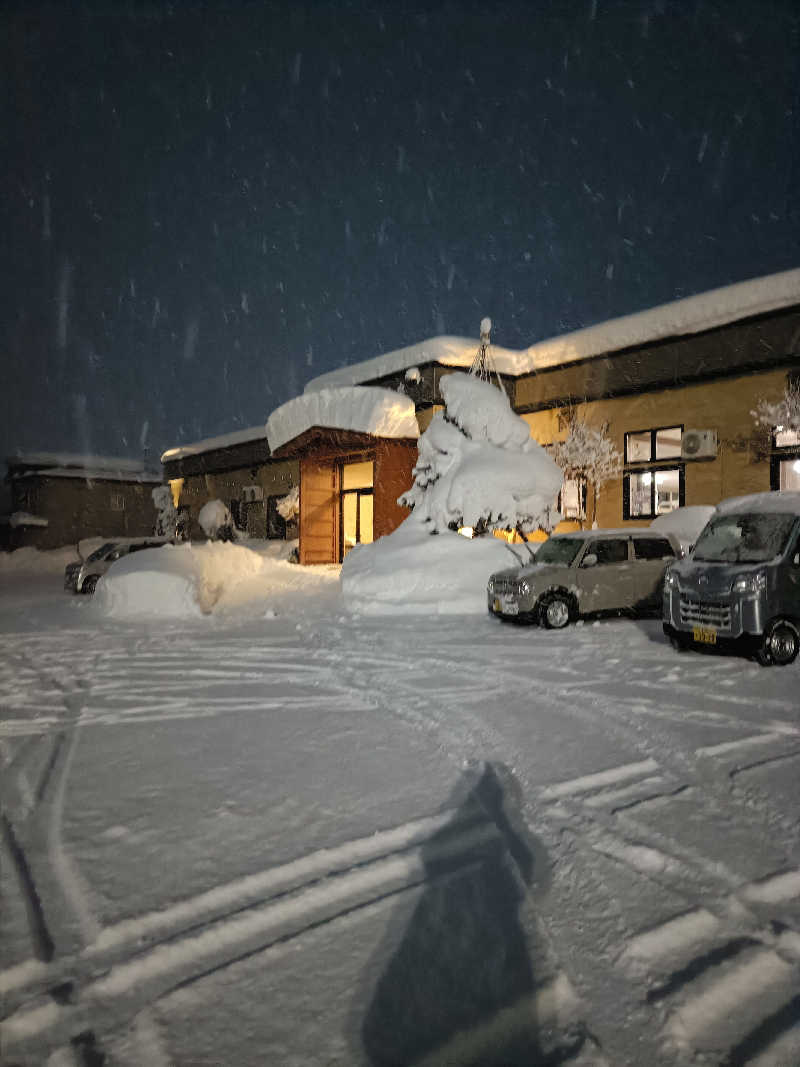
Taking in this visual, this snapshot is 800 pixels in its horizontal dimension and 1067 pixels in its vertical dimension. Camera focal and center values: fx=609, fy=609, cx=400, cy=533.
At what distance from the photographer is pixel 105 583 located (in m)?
13.5

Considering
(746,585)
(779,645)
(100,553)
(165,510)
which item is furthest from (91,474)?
(779,645)

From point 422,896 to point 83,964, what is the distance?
1433 mm

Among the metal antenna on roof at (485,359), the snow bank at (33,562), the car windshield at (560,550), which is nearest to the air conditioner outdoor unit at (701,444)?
the metal antenna on roof at (485,359)

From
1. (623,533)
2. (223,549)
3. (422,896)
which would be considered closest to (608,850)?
(422,896)

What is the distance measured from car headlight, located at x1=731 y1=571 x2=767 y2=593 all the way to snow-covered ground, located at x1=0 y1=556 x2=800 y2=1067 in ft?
5.78

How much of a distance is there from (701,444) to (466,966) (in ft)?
58.6

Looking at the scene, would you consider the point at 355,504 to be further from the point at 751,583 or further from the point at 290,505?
the point at 751,583

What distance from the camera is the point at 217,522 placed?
3103 cm

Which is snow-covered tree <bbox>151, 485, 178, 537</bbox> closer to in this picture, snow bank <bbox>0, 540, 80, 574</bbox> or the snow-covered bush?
snow bank <bbox>0, 540, 80, 574</bbox>

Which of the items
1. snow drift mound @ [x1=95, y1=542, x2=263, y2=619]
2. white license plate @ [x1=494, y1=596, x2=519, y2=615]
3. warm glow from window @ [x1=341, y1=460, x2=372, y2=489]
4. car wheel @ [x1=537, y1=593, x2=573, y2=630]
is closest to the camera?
car wheel @ [x1=537, y1=593, x2=573, y2=630]

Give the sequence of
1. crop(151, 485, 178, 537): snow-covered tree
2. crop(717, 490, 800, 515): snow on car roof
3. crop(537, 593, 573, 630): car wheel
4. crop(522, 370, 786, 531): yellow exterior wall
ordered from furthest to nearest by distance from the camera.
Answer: crop(151, 485, 178, 537): snow-covered tree
crop(522, 370, 786, 531): yellow exterior wall
crop(537, 593, 573, 630): car wheel
crop(717, 490, 800, 515): snow on car roof

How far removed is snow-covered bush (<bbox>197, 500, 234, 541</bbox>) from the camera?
31000 millimetres

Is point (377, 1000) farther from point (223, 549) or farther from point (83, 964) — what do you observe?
point (223, 549)

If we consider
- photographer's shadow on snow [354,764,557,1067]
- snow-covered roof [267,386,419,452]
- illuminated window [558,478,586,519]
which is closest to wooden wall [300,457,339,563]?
snow-covered roof [267,386,419,452]
